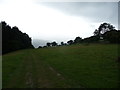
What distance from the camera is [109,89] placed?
11898 mm

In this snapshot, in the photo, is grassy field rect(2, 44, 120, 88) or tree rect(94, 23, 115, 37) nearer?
grassy field rect(2, 44, 120, 88)

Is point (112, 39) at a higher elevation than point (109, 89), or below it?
higher

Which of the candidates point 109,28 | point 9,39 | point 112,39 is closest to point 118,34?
point 112,39

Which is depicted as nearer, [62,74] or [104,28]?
[62,74]

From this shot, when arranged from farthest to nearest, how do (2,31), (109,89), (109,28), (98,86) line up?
(109,28) → (2,31) → (98,86) → (109,89)

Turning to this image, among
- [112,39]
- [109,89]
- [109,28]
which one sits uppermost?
[109,28]

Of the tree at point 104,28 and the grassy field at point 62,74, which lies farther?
the tree at point 104,28

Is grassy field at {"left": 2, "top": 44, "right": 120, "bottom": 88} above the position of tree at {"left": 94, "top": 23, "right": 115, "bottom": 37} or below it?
below

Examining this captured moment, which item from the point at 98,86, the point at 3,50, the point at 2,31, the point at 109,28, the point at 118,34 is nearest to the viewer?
the point at 98,86

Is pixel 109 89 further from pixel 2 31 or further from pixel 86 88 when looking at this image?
pixel 2 31

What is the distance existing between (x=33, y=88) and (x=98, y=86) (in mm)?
4821

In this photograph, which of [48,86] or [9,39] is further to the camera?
[9,39]

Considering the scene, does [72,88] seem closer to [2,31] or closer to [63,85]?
[63,85]

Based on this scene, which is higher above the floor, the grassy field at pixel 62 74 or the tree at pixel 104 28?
the tree at pixel 104 28
